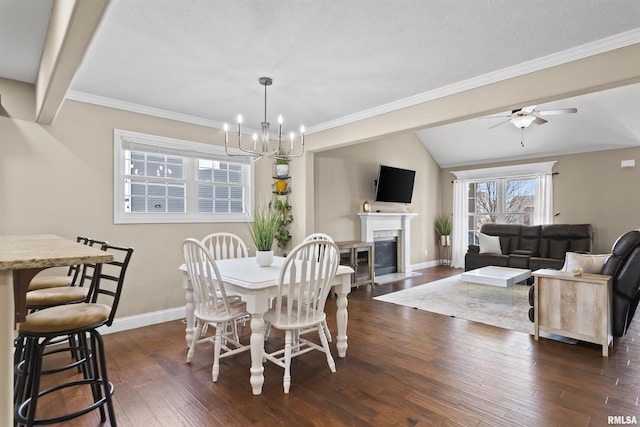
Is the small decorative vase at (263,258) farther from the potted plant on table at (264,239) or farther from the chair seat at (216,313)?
the chair seat at (216,313)

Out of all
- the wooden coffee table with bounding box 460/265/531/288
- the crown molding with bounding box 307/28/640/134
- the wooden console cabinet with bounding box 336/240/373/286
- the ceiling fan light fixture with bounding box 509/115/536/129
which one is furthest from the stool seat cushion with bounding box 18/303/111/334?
the ceiling fan light fixture with bounding box 509/115/536/129

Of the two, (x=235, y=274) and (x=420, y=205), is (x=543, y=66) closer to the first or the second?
(x=235, y=274)

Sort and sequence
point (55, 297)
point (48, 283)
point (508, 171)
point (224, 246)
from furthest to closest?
1. point (508, 171)
2. point (224, 246)
3. point (48, 283)
4. point (55, 297)

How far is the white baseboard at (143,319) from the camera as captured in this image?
11.7ft

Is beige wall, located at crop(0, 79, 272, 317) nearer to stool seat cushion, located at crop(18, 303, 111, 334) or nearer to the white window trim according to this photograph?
stool seat cushion, located at crop(18, 303, 111, 334)

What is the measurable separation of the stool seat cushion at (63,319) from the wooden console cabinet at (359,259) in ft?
12.7

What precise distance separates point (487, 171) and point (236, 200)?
5790mm

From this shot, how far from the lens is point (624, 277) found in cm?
307

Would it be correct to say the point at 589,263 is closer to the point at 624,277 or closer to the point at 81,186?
the point at 624,277

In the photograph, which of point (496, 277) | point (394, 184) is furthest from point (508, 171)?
point (496, 277)

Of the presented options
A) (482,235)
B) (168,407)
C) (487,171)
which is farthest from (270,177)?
(487,171)

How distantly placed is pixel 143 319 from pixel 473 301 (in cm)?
423

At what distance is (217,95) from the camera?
11.5 ft

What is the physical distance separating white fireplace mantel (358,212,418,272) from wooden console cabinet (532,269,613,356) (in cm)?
328
